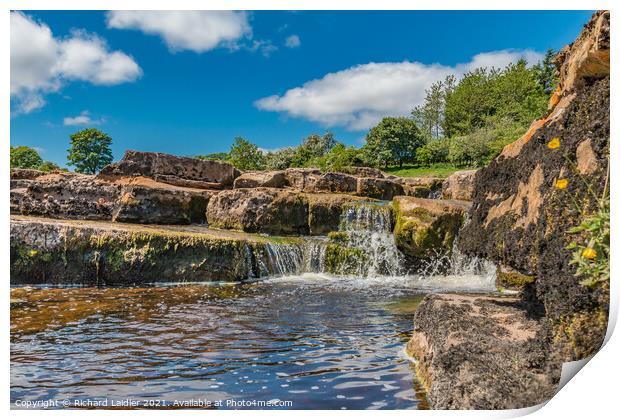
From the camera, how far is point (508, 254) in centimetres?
273

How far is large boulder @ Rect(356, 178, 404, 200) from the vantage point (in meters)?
15.9

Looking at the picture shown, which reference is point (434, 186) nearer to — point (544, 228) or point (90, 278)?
point (90, 278)

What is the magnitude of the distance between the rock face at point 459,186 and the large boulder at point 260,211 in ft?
23.1

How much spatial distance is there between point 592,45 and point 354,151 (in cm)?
3955

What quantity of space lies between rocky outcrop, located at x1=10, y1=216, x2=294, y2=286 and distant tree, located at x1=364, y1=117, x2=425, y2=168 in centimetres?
3356

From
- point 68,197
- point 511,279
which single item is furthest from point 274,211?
point 511,279

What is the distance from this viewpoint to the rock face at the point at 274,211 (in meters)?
11.6

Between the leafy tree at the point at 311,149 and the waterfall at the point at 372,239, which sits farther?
the leafy tree at the point at 311,149

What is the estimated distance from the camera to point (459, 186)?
1711 centimetres

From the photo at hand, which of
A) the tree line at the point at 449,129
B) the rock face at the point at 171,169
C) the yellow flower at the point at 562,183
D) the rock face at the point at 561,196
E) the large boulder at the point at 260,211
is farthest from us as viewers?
the tree line at the point at 449,129

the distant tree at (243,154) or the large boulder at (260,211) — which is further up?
the distant tree at (243,154)

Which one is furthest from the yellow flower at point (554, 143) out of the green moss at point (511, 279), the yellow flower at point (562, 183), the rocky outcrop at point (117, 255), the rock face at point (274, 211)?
the rock face at point (274, 211)

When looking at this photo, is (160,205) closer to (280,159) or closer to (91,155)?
(91,155)

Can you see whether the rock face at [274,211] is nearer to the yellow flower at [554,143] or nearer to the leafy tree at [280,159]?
the yellow flower at [554,143]
